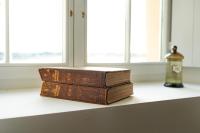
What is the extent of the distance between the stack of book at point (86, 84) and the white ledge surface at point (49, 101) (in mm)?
22

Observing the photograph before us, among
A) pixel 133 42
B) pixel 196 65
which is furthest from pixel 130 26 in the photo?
pixel 196 65

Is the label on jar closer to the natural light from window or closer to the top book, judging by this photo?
the natural light from window

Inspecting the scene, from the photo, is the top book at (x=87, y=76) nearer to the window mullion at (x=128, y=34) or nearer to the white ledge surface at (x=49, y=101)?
the white ledge surface at (x=49, y=101)

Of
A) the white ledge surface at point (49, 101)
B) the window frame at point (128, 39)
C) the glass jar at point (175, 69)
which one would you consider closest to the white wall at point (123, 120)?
the white ledge surface at point (49, 101)

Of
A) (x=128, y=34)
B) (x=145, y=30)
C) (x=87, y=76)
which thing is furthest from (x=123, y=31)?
(x=87, y=76)

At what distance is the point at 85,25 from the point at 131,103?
1.51ft

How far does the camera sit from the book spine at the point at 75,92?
0.81 metres

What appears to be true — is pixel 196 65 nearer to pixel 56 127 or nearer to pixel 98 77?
pixel 98 77

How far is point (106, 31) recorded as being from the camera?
1261mm

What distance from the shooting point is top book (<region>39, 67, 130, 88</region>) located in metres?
0.80

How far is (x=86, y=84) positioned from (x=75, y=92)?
5 centimetres

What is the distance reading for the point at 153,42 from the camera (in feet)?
4.67

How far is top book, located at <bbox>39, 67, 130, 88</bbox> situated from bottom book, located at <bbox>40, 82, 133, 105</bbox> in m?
0.01

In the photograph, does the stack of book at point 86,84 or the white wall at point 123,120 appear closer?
the white wall at point 123,120
